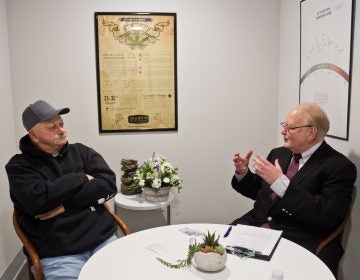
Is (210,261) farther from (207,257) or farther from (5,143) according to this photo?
(5,143)

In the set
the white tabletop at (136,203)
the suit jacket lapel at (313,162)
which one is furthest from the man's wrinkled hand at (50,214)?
the suit jacket lapel at (313,162)

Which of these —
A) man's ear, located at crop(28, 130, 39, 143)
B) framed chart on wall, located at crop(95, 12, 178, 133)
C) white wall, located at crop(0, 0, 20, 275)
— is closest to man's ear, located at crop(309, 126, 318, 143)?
framed chart on wall, located at crop(95, 12, 178, 133)

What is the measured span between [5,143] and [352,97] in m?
2.58

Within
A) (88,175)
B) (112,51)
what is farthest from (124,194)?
(112,51)

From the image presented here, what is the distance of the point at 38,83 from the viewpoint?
9.88ft

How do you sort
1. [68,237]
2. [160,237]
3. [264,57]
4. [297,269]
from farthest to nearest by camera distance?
1. [264,57]
2. [68,237]
3. [160,237]
4. [297,269]

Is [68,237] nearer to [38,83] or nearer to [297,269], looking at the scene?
[297,269]

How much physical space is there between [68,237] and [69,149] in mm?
579

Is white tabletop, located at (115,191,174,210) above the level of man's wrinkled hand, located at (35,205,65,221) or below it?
below

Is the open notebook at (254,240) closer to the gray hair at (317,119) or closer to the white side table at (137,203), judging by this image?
the gray hair at (317,119)

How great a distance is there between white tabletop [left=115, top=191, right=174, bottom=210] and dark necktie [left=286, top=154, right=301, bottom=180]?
1.05 meters

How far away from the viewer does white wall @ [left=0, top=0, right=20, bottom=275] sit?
2.67 metres

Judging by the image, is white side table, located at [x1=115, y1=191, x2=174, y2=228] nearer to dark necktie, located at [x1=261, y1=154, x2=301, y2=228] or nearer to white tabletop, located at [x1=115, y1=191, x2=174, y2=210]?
white tabletop, located at [x1=115, y1=191, x2=174, y2=210]

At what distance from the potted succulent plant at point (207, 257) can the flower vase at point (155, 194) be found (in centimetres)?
132
